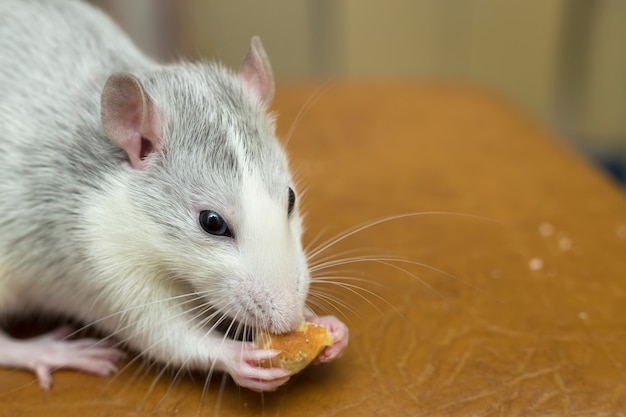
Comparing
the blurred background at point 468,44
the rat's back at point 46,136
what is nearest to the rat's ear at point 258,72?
the rat's back at point 46,136

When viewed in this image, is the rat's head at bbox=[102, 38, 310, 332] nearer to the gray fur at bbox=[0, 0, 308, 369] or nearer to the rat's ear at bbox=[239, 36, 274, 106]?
the gray fur at bbox=[0, 0, 308, 369]

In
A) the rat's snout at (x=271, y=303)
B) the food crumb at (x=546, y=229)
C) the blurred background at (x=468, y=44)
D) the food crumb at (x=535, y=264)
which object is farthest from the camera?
the blurred background at (x=468, y=44)

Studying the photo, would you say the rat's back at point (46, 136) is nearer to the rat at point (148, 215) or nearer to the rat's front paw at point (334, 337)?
the rat at point (148, 215)

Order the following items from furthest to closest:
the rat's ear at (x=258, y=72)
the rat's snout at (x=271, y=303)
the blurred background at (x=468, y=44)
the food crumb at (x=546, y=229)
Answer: the blurred background at (x=468, y=44) < the food crumb at (x=546, y=229) < the rat's ear at (x=258, y=72) < the rat's snout at (x=271, y=303)

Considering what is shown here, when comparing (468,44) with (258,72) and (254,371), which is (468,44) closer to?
(258,72)

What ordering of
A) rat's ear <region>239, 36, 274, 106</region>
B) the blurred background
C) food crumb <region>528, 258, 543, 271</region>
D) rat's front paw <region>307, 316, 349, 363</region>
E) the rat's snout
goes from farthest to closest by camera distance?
1. the blurred background
2. food crumb <region>528, 258, 543, 271</region>
3. rat's ear <region>239, 36, 274, 106</region>
4. rat's front paw <region>307, 316, 349, 363</region>
5. the rat's snout

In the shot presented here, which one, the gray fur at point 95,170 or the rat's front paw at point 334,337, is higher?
the gray fur at point 95,170

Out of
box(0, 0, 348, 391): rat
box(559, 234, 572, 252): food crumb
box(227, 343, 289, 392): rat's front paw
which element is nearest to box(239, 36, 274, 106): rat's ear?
box(0, 0, 348, 391): rat
